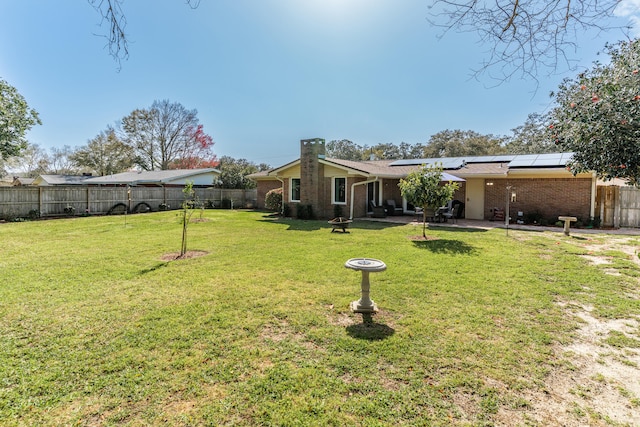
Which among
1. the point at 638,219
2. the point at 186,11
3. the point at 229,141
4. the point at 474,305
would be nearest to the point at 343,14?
the point at 186,11

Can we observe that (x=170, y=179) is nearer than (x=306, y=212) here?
No

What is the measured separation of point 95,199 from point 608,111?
22.8 metres

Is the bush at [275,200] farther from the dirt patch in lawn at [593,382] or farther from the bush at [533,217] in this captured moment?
the dirt patch in lawn at [593,382]

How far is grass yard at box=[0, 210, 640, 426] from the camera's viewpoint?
262 centimetres

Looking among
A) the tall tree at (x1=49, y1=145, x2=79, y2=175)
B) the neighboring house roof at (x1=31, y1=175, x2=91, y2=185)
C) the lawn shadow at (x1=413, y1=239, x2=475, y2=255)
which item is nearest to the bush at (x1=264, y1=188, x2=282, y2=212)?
the lawn shadow at (x1=413, y1=239, x2=475, y2=255)

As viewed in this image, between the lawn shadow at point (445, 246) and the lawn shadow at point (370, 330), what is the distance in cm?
484

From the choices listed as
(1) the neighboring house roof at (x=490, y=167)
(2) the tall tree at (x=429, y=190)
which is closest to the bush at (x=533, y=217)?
(1) the neighboring house roof at (x=490, y=167)

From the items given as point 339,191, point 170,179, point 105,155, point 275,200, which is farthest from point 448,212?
point 105,155

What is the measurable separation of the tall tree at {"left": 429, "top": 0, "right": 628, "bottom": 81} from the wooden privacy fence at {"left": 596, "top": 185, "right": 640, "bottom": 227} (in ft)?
46.5

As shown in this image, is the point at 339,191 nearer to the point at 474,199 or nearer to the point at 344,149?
the point at 474,199

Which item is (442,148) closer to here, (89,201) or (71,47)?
(89,201)

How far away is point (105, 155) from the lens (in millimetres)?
38469

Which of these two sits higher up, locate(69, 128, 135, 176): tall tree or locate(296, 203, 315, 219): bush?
locate(69, 128, 135, 176): tall tree

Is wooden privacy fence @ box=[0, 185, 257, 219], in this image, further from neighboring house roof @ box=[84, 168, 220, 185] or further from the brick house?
the brick house
